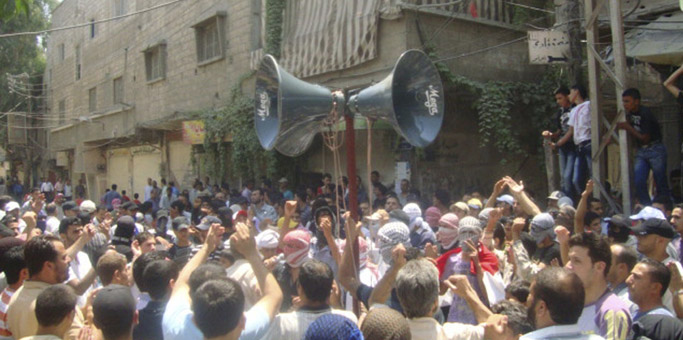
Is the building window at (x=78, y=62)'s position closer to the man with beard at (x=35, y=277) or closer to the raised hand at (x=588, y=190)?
the man with beard at (x=35, y=277)

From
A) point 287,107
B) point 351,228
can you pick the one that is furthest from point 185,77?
point 351,228

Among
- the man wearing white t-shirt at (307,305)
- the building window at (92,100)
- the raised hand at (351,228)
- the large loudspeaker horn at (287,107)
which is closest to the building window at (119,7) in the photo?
the building window at (92,100)

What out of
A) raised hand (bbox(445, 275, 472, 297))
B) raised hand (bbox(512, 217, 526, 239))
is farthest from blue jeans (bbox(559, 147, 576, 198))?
raised hand (bbox(445, 275, 472, 297))

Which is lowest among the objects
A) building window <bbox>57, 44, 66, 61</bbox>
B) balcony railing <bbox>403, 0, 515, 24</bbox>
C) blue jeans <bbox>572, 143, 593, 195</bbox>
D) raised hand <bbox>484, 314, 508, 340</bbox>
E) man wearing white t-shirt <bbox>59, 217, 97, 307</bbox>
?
raised hand <bbox>484, 314, 508, 340</bbox>

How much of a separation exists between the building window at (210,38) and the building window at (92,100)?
9.88m

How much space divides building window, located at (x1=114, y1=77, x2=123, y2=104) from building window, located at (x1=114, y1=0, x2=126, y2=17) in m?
2.40

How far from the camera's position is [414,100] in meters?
3.92

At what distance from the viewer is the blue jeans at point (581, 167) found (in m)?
6.96

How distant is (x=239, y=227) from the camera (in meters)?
2.96

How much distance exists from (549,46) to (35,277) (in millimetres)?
7174

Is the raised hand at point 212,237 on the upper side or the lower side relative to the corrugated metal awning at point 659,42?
lower

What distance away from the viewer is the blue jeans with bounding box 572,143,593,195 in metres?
6.96

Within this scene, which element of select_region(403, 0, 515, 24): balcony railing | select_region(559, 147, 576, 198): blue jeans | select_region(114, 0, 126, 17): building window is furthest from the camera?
select_region(114, 0, 126, 17): building window

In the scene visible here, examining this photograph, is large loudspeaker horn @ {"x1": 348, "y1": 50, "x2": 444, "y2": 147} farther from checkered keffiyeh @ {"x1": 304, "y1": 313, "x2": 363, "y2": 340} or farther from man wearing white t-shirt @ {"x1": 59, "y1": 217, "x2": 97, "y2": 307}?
man wearing white t-shirt @ {"x1": 59, "y1": 217, "x2": 97, "y2": 307}
